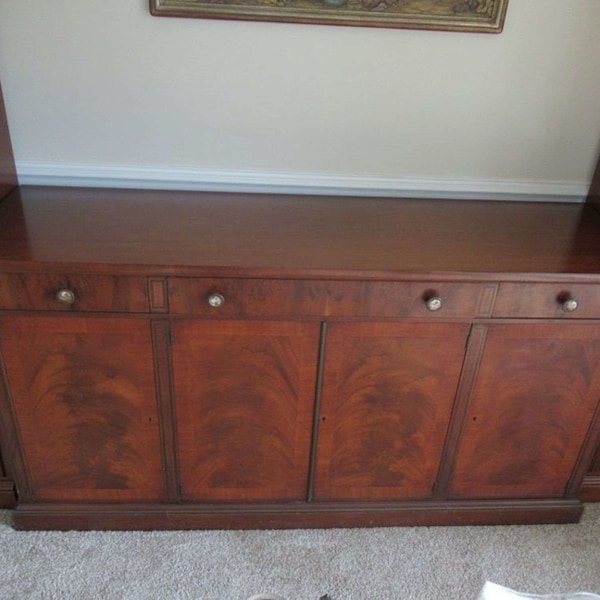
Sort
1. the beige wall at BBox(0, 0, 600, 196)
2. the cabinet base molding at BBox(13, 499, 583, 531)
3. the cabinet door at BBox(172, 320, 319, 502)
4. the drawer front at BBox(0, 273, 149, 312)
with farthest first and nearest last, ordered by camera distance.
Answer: the cabinet base molding at BBox(13, 499, 583, 531) → the beige wall at BBox(0, 0, 600, 196) → the cabinet door at BBox(172, 320, 319, 502) → the drawer front at BBox(0, 273, 149, 312)

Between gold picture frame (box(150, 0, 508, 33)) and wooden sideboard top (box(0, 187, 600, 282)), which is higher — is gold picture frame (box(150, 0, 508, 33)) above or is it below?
above

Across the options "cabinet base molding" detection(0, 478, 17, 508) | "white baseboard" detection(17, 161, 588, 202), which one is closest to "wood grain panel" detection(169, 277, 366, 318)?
"white baseboard" detection(17, 161, 588, 202)

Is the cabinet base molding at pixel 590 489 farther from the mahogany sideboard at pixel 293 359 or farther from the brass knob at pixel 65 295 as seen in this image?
the brass knob at pixel 65 295

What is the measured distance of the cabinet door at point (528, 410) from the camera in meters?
1.40

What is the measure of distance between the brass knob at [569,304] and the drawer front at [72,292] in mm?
987

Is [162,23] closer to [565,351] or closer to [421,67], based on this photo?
[421,67]

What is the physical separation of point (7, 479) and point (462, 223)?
1.47m

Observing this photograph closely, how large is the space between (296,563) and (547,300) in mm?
971

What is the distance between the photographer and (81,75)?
4.85 ft

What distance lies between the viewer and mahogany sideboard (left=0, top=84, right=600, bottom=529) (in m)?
1.28

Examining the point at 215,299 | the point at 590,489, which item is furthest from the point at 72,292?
the point at 590,489

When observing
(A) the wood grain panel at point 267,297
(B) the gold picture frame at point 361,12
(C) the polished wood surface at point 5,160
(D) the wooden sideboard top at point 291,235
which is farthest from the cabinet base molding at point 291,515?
(B) the gold picture frame at point 361,12

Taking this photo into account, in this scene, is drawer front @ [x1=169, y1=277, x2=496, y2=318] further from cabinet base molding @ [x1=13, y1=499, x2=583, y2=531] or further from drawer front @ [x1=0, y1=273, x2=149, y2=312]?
cabinet base molding @ [x1=13, y1=499, x2=583, y2=531]

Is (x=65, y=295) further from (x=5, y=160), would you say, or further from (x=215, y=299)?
(x=5, y=160)
